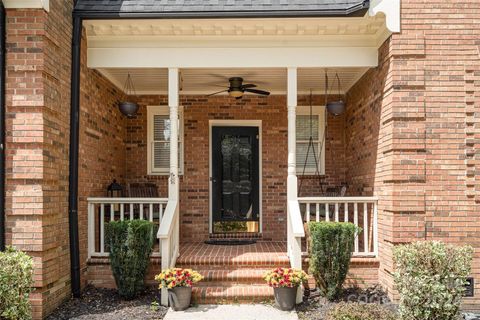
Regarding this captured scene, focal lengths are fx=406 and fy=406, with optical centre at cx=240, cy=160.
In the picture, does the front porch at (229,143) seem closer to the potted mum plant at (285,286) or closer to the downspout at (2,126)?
the potted mum plant at (285,286)

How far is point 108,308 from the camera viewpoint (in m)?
5.30

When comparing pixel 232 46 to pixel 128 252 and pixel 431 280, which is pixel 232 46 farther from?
pixel 431 280

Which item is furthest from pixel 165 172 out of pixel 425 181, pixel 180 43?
pixel 425 181

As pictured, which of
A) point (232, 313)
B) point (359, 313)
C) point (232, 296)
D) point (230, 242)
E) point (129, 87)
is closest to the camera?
point (359, 313)

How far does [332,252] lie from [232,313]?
5.00 feet

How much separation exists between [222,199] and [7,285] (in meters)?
4.70

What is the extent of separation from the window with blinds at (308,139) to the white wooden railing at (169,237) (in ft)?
11.0

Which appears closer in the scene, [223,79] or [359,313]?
[359,313]

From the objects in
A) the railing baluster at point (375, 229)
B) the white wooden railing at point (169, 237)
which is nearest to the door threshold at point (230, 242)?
the white wooden railing at point (169, 237)

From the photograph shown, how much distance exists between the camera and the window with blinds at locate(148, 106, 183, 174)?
8461 millimetres

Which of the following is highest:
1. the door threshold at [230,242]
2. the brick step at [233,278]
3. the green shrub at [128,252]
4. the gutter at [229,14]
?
the gutter at [229,14]

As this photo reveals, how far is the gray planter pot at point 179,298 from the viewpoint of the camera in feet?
17.1

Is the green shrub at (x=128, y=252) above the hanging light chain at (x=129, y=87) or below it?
below

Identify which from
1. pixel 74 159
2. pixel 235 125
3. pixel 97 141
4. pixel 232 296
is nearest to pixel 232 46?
pixel 235 125
